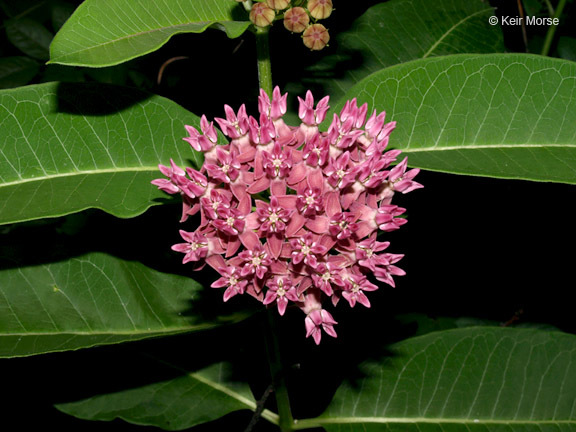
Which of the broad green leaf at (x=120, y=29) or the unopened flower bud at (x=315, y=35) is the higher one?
the broad green leaf at (x=120, y=29)

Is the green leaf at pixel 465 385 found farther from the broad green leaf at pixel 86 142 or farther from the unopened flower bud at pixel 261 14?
the unopened flower bud at pixel 261 14

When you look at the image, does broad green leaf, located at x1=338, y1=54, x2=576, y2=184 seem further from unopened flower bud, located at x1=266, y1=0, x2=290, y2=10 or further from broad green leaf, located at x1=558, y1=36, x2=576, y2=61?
broad green leaf, located at x1=558, y1=36, x2=576, y2=61

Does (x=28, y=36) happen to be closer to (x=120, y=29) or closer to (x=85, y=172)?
(x=85, y=172)

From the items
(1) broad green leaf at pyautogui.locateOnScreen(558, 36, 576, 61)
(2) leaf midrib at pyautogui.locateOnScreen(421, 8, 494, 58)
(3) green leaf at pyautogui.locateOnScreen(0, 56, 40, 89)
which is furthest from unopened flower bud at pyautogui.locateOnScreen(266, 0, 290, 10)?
(1) broad green leaf at pyautogui.locateOnScreen(558, 36, 576, 61)

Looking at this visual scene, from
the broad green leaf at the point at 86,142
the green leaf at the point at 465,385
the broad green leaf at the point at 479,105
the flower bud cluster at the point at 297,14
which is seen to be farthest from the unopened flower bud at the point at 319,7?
the green leaf at the point at 465,385

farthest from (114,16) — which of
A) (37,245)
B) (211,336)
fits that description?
(211,336)

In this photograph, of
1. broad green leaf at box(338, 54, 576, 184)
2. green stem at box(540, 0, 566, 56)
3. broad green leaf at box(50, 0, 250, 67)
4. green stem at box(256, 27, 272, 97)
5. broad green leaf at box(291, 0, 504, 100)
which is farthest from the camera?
green stem at box(540, 0, 566, 56)
